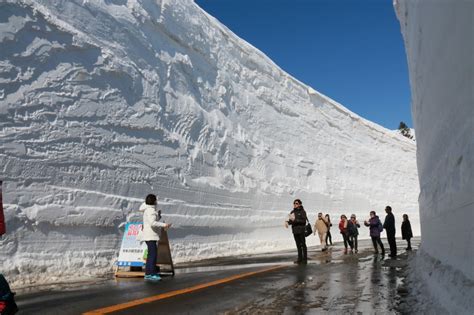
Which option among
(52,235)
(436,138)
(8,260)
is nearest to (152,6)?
(52,235)

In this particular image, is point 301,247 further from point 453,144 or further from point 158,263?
point 453,144

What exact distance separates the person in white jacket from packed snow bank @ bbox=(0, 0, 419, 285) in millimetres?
1956

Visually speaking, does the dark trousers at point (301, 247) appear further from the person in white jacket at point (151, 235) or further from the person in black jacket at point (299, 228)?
the person in white jacket at point (151, 235)

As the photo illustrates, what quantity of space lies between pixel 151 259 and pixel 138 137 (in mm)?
5520

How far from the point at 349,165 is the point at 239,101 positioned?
33.7 ft

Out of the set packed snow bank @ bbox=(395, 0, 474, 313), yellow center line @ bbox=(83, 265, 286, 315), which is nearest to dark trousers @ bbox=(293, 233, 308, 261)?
yellow center line @ bbox=(83, 265, 286, 315)

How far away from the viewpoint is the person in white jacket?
27.7 ft

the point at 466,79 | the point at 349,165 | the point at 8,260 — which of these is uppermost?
the point at 349,165

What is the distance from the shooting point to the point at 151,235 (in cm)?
855

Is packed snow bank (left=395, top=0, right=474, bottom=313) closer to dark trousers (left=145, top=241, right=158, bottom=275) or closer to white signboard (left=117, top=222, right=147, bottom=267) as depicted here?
dark trousers (left=145, top=241, right=158, bottom=275)

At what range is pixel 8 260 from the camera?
8391 mm

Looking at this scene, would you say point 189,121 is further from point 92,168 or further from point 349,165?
point 349,165

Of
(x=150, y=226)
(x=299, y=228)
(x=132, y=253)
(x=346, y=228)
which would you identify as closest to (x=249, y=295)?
(x=150, y=226)

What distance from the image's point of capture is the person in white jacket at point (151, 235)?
27.7ft
